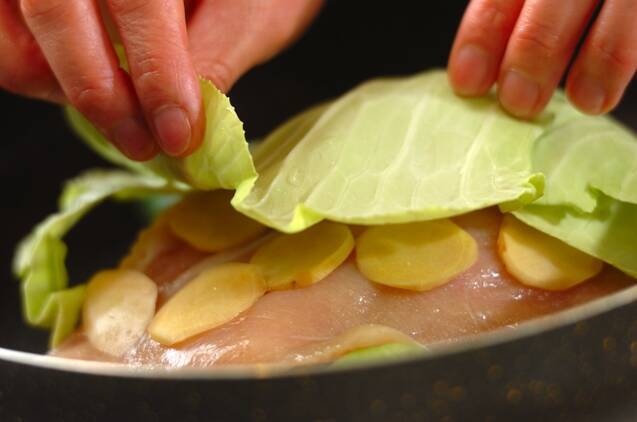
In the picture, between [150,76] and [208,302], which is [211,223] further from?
[150,76]

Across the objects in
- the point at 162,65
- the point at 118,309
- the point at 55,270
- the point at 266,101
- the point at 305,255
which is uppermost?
the point at 162,65

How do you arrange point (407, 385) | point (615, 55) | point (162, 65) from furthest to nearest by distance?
point (615, 55) < point (162, 65) < point (407, 385)

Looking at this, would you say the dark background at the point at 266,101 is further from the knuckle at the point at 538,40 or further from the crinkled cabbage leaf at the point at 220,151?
the knuckle at the point at 538,40

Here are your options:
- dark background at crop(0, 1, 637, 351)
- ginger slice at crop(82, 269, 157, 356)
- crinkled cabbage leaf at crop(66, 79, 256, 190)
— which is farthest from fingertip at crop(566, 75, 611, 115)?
dark background at crop(0, 1, 637, 351)

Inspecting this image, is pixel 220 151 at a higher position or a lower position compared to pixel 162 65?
lower

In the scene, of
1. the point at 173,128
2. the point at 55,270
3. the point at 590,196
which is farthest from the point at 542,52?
the point at 55,270

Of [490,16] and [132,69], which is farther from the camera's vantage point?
[490,16]

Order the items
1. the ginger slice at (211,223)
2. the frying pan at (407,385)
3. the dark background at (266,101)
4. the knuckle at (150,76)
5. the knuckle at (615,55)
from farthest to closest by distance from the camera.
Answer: the dark background at (266,101)
the ginger slice at (211,223)
the knuckle at (615,55)
the knuckle at (150,76)
the frying pan at (407,385)

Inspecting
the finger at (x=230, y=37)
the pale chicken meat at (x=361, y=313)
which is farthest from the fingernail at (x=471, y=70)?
the finger at (x=230, y=37)
